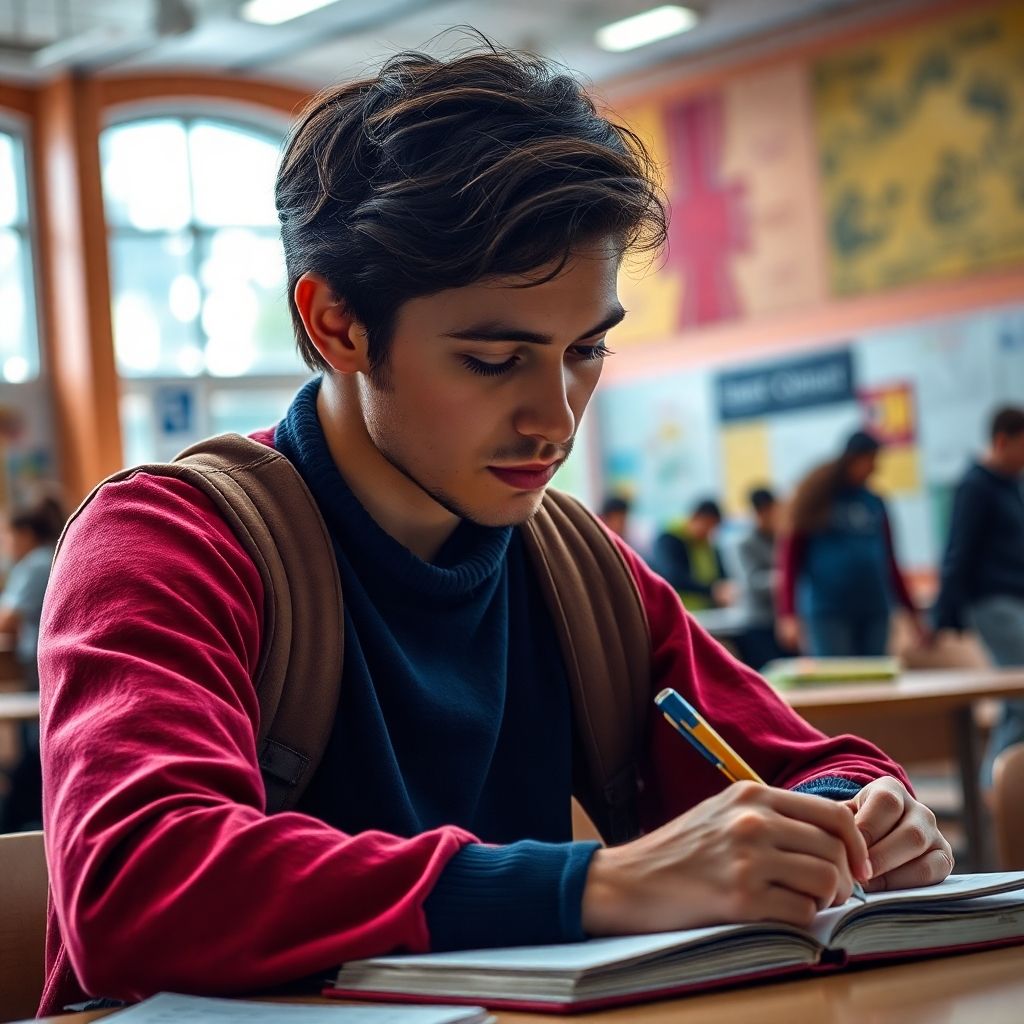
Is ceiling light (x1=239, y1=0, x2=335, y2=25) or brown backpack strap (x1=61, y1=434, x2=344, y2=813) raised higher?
ceiling light (x1=239, y1=0, x2=335, y2=25)

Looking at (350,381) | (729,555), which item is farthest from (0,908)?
(729,555)

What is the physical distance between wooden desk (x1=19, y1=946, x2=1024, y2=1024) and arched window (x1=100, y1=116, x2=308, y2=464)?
9.13m

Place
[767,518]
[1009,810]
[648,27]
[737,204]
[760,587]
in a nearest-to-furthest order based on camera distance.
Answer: [1009,810], [760,587], [767,518], [648,27], [737,204]

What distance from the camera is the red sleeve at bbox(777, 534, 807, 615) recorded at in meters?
6.33

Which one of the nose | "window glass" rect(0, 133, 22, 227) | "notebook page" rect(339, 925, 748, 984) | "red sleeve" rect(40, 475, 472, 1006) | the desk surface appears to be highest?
"window glass" rect(0, 133, 22, 227)

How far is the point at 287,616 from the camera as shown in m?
1.22

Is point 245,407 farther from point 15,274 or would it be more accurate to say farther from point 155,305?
point 15,274

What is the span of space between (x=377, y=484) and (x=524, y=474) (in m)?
0.16

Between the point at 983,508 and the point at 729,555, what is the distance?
4619 millimetres

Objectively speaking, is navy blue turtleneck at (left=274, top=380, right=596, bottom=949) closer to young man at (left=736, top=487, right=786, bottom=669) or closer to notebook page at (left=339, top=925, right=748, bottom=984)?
notebook page at (left=339, top=925, right=748, bottom=984)

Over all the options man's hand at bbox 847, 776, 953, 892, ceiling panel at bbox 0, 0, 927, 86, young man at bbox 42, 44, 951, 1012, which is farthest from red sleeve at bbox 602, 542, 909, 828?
ceiling panel at bbox 0, 0, 927, 86

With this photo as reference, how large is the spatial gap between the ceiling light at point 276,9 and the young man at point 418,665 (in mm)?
7763

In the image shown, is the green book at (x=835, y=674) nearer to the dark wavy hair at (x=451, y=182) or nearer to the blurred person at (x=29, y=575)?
the dark wavy hair at (x=451, y=182)

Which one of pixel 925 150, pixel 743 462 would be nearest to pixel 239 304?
pixel 743 462
